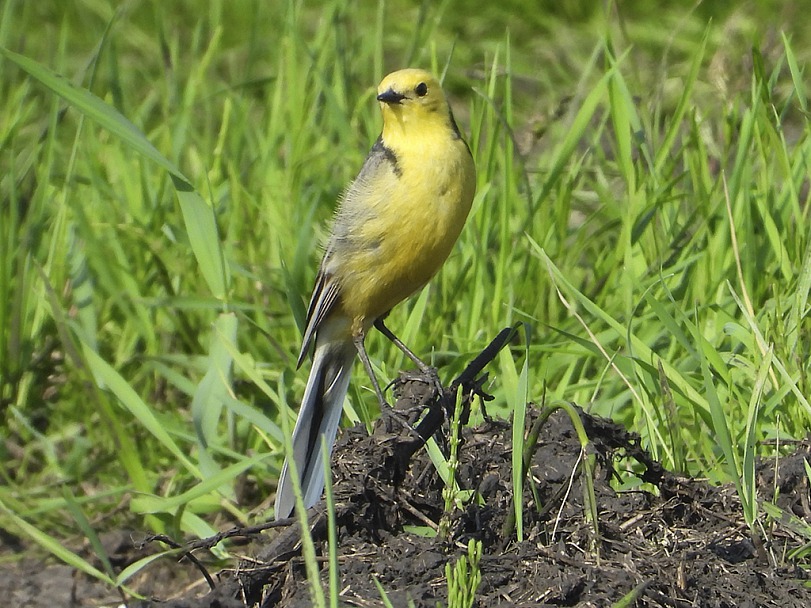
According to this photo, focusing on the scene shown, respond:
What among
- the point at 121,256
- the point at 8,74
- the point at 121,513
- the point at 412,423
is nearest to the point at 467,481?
the point at 412,423

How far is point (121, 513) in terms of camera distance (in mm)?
4473

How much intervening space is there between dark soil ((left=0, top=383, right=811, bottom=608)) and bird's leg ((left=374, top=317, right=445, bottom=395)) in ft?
0.55

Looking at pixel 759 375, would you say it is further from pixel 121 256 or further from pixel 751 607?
pixel 121 256

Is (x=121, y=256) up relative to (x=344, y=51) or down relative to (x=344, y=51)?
down

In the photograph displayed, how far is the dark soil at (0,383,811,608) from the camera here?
2773 millimetres

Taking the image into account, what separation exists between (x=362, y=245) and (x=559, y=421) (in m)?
1.03

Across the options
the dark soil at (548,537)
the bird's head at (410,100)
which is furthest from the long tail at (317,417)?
the bird's head at (410,100)

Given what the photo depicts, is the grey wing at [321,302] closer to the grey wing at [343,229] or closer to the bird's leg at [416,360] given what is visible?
the grey wing at [343,229]

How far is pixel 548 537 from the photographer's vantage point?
297 centimetres

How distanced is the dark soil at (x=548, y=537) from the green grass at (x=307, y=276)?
250mm

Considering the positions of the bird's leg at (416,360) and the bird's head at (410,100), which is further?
the bird's head at (410,100)

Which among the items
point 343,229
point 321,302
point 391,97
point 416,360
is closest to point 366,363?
point 416,360

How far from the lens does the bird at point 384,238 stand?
12.9 ft

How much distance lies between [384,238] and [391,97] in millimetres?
481
